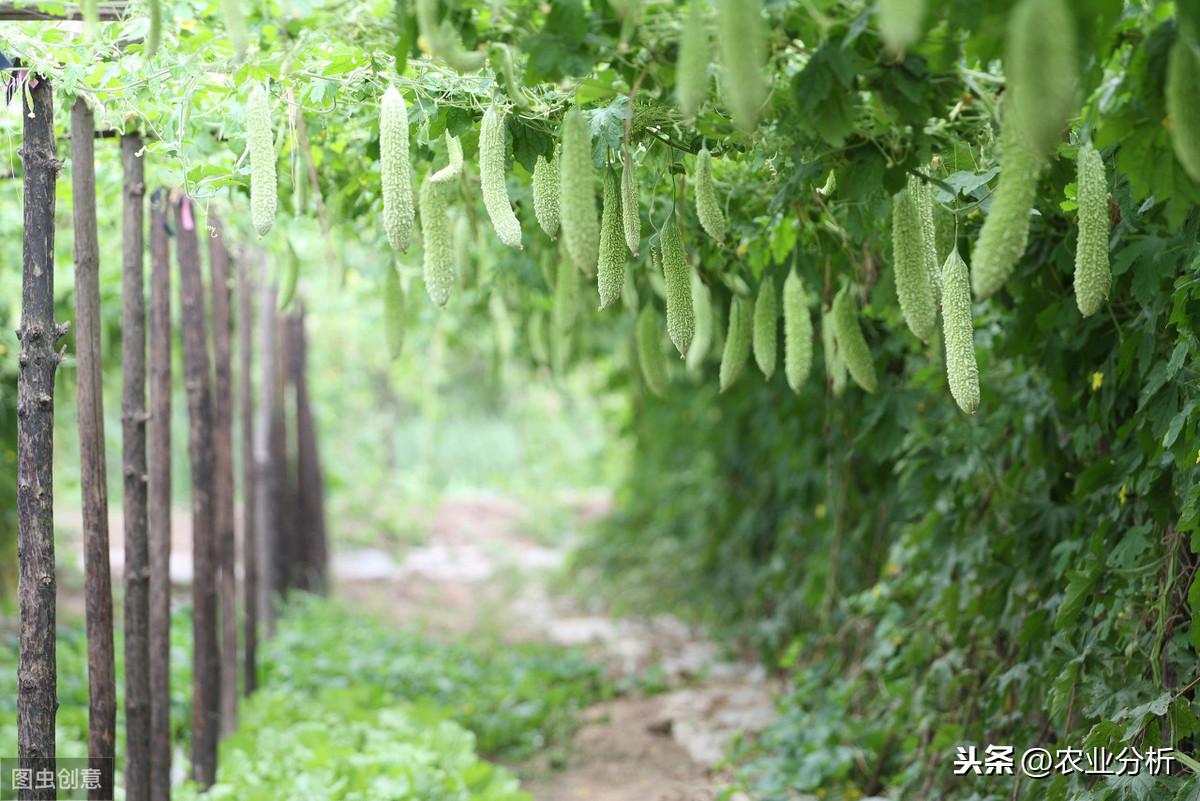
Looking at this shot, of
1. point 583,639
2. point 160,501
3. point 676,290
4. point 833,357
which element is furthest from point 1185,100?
point 583,639

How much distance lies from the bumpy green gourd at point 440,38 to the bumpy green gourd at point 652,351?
5.58ft

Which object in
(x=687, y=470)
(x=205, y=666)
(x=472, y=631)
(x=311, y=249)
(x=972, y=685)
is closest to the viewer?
(x=972, y=685)

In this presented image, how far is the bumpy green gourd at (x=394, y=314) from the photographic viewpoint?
11.9 ft

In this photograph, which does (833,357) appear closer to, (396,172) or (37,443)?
(396,172)

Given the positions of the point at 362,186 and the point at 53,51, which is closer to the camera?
the point at 53,51

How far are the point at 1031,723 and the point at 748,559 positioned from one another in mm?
4523

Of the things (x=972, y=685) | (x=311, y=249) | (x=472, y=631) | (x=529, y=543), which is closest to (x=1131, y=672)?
(x=972, y=685)

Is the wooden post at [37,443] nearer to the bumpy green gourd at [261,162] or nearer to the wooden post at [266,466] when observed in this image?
the bumpy green gourd at [261,162]

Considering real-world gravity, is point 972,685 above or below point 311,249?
below

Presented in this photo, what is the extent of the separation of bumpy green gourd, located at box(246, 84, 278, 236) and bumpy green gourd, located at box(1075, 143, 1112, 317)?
1.69m

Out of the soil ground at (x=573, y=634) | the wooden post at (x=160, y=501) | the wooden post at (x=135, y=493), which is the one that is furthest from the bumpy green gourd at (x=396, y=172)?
the soil ground at (x=573, y=634)

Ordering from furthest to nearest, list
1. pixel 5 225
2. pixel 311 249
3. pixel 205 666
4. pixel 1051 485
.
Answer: pixel 311 249 < pixel 5 225 < pixel 205 666 < pixel 1051 485

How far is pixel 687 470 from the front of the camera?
10.4 m

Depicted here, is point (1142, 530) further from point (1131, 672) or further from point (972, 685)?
point (972, 685)
